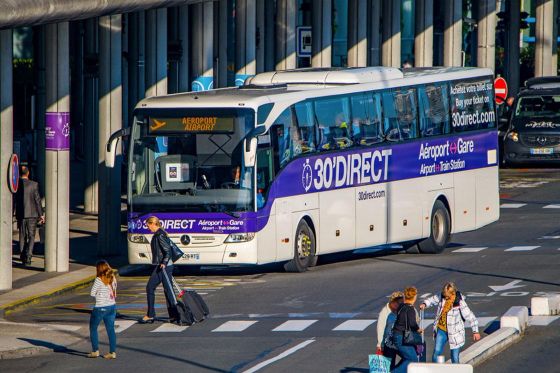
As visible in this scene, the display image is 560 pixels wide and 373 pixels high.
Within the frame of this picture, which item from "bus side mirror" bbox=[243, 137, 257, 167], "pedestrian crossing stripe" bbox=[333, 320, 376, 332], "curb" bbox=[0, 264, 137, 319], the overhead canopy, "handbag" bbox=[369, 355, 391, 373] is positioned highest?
the overhead canopy

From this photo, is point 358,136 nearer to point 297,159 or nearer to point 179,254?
point 297,159

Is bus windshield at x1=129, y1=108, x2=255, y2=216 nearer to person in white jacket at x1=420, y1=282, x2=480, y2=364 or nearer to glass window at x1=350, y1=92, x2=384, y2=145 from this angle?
glass window at x1=350, y1=92, x2=384, y2=145

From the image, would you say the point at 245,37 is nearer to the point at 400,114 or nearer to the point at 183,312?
the point at 400,114

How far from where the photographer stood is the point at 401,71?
30.3m

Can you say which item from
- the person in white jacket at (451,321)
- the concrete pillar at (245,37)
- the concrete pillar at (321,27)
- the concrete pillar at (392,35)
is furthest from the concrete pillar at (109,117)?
the concrete pillar at (392,35)

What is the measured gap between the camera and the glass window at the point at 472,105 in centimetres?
3064

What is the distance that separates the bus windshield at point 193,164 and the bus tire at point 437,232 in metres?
5.75

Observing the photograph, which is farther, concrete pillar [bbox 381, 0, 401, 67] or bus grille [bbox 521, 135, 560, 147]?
concrete pillar [bbox 381, 0, 401, 67]

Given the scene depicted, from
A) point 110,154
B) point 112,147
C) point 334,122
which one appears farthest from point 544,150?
point 110,154

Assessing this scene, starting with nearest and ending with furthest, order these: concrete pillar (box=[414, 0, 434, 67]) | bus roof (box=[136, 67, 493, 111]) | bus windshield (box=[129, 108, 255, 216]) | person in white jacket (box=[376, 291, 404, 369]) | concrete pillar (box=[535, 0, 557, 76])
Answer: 1. person in white jacket (box=[376, 291, 404, 369])
2. bus windshield (box=[129, 108, 255, 216])
3. bus roof (box=[136, 67, 493, 111])
4. concrete pillar (box=[414, 0, 434, 67])
5. concrete pillar (box=[535, 0, 557, 76])

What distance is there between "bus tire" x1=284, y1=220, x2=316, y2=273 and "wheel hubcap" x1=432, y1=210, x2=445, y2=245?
3.75 meters

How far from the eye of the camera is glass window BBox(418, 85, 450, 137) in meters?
29.7

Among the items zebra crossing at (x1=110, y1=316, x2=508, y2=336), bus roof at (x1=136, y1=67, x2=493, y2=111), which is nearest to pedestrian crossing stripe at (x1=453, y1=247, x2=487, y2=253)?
bus roof at (x1=136, y1=67, x2=493, y2=111)

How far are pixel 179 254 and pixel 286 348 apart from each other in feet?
10.1
